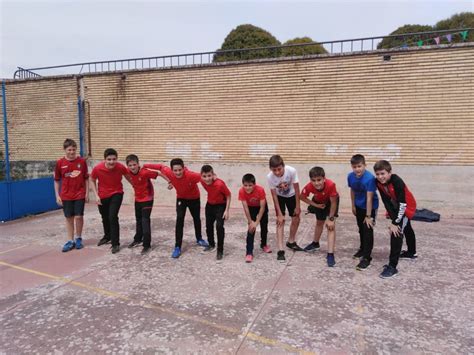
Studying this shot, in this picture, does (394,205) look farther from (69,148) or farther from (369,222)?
(69,148)

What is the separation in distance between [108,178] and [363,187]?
12.4 ft

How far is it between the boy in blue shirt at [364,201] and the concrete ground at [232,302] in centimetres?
25

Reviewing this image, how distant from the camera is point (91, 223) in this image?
7324 mm

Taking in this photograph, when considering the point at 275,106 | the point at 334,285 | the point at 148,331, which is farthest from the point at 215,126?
the point at 148,331

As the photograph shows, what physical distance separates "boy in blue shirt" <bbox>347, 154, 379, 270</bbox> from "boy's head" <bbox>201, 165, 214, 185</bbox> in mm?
1871

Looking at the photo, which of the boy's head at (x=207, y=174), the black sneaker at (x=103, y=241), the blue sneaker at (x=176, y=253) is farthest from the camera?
the black sneaker at (x=103, y=241)

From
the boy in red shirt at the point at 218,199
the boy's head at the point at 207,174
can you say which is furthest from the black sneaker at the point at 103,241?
the boy's head at the point at 207,174

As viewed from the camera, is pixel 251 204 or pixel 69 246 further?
pixel 69 246

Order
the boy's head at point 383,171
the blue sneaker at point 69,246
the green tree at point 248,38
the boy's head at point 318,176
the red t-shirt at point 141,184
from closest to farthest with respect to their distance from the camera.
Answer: the boy's head at point 383,171 < the boy's head at point 318,176 < the red t-shirt at point 141,184 < the blue sneaker at point 69,246 < the green tree at point 248,38

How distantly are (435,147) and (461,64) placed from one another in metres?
1.87

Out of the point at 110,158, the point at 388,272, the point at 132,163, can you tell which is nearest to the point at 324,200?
the point at 388,272

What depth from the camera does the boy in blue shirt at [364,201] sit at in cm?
421

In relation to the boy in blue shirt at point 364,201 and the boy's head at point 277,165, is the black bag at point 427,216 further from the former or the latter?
the boy's head at point 277,165

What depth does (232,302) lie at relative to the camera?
3391 millimetres
